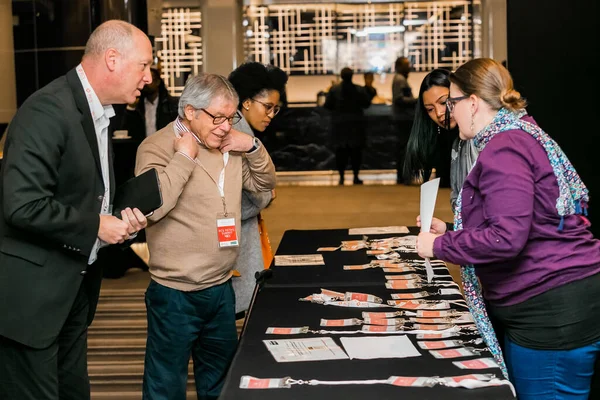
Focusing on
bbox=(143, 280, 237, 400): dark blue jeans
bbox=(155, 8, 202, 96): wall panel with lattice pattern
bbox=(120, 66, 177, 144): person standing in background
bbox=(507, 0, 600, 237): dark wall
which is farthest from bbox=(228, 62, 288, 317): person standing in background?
bbox=(155, 8, 202, 96): wall panel with lattice pattern

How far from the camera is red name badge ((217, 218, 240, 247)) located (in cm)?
327

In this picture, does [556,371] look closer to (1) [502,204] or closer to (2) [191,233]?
(1) [502,204]

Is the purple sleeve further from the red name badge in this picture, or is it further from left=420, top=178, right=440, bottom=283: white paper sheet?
the red name badge

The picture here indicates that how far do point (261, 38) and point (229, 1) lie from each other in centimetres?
119

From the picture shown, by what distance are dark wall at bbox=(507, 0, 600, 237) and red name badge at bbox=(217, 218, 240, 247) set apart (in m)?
2.11

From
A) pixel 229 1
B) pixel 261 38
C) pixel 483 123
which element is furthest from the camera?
pixel 261 38

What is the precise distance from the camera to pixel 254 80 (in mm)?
3818

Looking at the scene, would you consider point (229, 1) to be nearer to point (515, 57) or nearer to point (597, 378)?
point (515, 57)

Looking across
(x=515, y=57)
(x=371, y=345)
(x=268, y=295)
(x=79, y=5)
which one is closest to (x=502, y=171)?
(x=371, y=345)

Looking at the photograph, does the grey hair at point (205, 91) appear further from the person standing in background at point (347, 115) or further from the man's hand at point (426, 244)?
the person standing in background at point (347, 115)

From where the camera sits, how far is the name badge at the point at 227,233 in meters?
3.27

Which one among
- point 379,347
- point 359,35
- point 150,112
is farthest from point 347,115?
point 379,347

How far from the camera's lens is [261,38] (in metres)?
14.9

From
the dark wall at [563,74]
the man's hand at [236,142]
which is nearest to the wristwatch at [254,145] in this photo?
the man's hand at [236,142]
